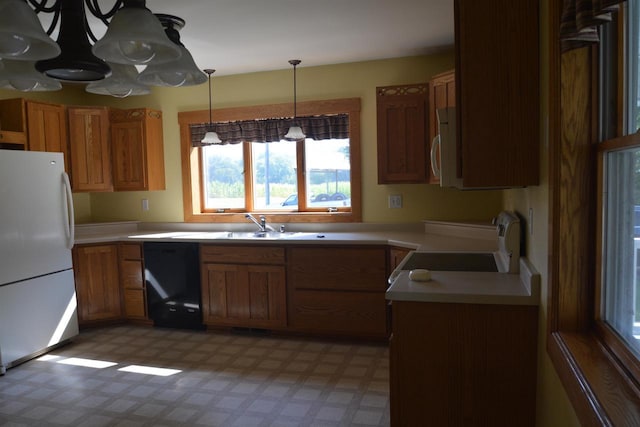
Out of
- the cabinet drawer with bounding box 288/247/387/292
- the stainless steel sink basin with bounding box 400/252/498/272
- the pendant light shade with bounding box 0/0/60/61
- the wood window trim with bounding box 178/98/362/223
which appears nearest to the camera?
the pendant light shade with bounding box 0/0/60/61

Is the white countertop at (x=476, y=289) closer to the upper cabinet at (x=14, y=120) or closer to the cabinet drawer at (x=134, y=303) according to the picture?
the cabinet drawer at (x=134, y=303)

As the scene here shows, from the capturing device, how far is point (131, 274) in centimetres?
425

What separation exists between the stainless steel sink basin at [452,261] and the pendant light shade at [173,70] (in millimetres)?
1436

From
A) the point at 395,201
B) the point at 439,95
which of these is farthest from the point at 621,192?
the point at 395,201

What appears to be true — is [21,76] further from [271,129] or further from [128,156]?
[128,156]

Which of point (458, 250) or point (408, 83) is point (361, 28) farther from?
point (458, 250)

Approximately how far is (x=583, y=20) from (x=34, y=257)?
12.4 feet

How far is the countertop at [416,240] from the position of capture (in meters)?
1.81

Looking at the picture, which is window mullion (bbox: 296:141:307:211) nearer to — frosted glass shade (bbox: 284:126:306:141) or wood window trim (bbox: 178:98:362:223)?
wood window trim (bbox: 178:98:362:223)

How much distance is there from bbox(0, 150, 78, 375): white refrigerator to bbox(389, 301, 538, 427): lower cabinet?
2910 millimetres

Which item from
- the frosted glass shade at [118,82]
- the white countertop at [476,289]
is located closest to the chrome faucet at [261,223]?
the frosted glass shade at [118,82]

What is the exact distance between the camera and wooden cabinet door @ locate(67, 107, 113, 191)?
4.35 m

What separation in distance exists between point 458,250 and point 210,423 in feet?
5.88

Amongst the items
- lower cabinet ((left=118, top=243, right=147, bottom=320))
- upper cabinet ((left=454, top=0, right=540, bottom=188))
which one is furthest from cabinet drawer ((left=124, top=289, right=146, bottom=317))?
upper cabinet ((left=454, top=0, right=540, bottom=188))
